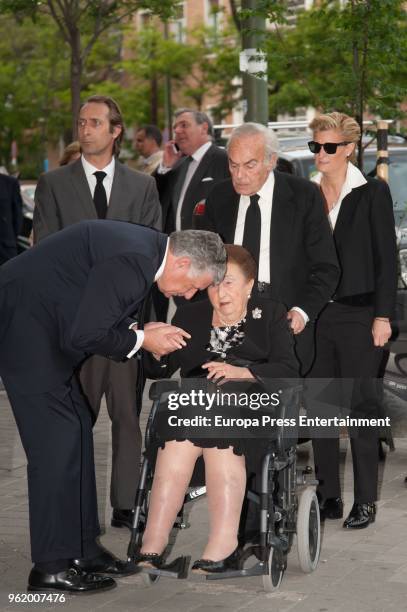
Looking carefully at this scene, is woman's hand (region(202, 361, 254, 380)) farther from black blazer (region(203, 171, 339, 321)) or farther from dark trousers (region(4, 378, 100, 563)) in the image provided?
black blazer (region(203, 171, 339, 321))

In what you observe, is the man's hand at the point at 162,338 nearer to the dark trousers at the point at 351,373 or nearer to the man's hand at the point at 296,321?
the man's hand at the point at 296,321

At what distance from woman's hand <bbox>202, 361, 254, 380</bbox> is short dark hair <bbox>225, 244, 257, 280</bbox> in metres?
0.41

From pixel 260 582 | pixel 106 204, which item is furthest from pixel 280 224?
pixel 260 582

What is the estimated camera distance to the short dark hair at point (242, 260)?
5.86 meters

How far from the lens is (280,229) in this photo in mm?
6648

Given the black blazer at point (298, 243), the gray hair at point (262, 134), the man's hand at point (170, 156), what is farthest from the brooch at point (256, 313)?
the man's hand at point (170, 156)

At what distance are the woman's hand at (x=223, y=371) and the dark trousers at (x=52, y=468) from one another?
0.61m

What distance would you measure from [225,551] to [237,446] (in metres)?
0.43

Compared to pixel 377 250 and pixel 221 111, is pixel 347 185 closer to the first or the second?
pixel 377 250

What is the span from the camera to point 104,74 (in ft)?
169

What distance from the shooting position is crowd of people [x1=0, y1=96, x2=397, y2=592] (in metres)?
5.42

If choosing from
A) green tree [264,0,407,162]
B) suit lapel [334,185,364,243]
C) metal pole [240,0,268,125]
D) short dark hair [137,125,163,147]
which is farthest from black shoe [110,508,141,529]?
metal pole [240,0,268,125]

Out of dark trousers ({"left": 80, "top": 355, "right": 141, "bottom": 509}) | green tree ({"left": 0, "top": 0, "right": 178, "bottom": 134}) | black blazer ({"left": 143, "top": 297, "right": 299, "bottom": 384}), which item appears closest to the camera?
black blazer ({"left": 143, "top": 297, "right": 299, "bottom": 384})

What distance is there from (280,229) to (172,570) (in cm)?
193
